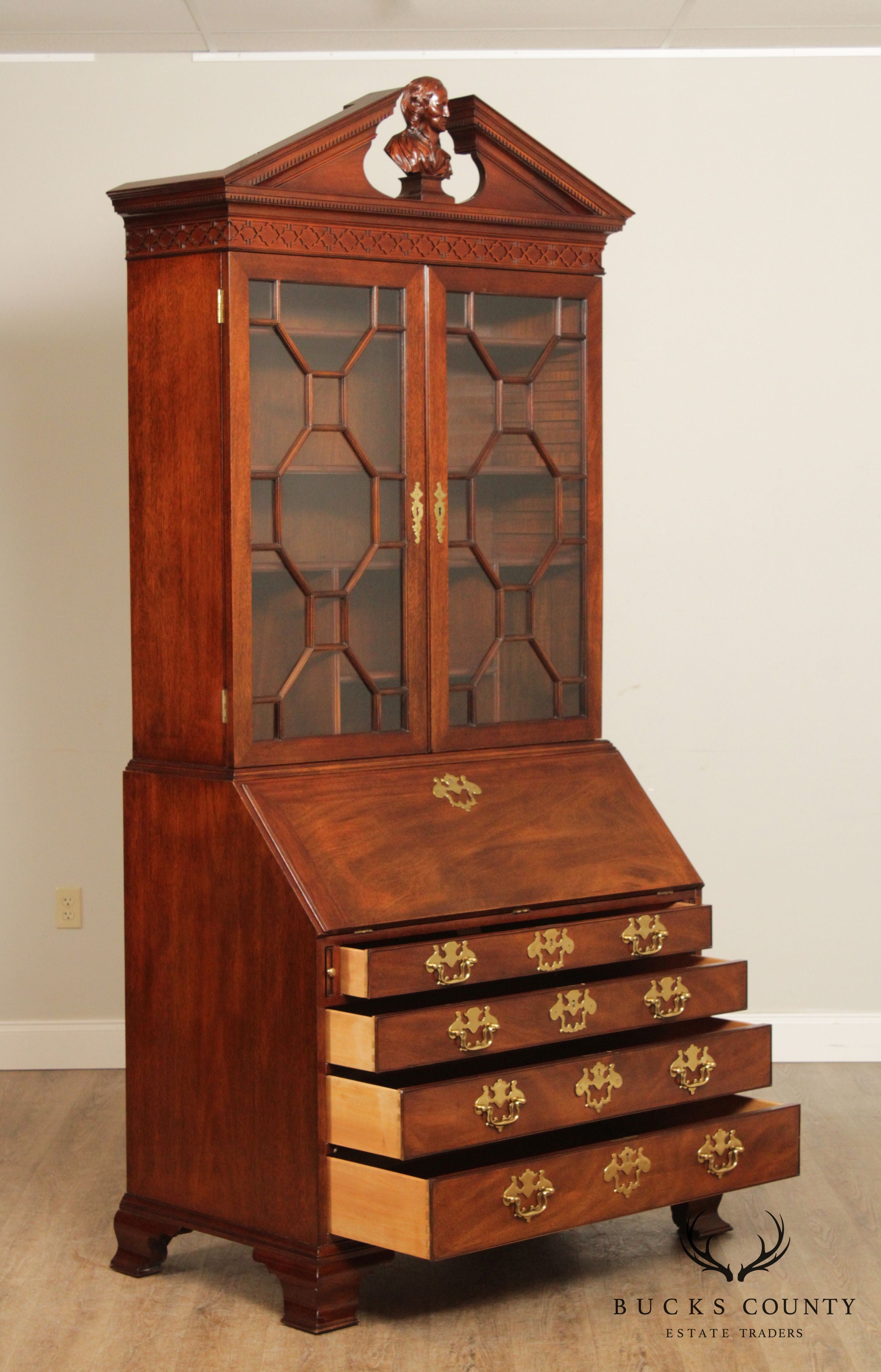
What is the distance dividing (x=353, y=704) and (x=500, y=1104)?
0.72 metres

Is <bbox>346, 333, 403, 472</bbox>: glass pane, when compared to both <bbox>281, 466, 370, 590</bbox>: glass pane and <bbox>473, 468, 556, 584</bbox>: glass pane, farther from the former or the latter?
<bbox>473, 468, 556, 584</bbox>: glass pane

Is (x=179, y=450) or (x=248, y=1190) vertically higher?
(x=179, y=450)

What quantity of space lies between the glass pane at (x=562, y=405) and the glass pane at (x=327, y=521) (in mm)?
386

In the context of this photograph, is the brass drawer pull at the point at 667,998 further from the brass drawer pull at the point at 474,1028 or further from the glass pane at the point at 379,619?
the glass pane at the point at 379,619

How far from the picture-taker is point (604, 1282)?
106 inches

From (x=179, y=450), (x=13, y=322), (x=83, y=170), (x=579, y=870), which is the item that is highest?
(x=83, y=170)

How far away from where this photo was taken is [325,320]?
269 centimetres

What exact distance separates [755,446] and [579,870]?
1538 mm

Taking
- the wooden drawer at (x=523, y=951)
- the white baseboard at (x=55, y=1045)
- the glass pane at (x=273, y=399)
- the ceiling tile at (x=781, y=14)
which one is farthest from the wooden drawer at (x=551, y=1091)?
the ceiling tile at (x=781, y=14)

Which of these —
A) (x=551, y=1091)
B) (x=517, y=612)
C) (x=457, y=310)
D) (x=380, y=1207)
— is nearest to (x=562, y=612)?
(x=517, y=612)

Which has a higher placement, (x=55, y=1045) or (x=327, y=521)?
(x=327, y=521)

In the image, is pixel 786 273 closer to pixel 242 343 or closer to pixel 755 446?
pixel 755 446

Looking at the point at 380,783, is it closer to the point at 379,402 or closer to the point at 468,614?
the point at 468,614

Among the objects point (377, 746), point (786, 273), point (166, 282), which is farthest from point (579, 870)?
point (786, 273)
